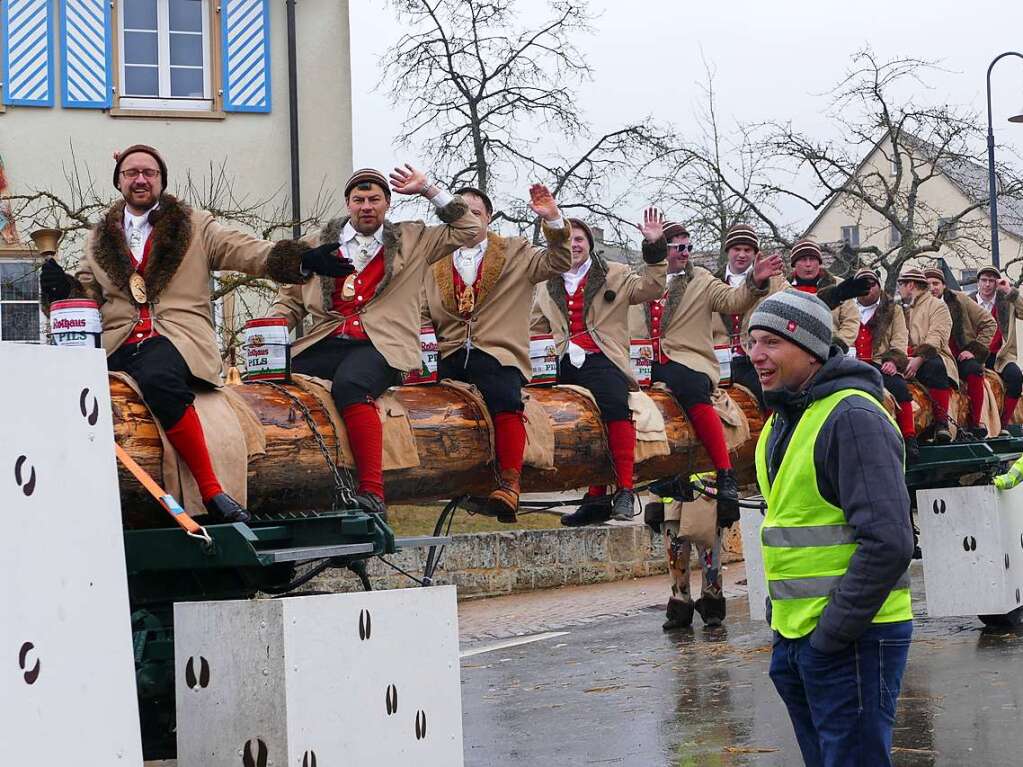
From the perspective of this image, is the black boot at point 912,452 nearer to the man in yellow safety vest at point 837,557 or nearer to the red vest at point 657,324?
the red vest at point 657,324

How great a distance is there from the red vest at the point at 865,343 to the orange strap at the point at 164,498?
8622 millimetres

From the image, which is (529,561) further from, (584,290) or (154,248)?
(154,248)

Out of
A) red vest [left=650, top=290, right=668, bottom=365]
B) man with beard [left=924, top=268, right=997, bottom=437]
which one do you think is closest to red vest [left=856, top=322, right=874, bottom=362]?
man with beard [left=924, top=268, right=997, bottom=437]

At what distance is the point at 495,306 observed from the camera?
970cm

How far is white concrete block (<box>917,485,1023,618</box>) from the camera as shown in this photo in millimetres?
12516

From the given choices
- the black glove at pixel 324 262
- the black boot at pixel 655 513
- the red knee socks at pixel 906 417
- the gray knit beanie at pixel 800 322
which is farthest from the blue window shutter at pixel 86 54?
the gray knit beanie at pixel 800 322

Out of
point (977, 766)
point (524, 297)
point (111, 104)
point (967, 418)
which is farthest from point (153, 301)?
point (111, 104)

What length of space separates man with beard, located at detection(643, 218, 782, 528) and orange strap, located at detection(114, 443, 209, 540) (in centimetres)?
493

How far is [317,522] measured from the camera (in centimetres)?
726

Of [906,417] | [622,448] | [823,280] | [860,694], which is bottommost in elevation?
[860,694]

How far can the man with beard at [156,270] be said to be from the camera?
7.49m

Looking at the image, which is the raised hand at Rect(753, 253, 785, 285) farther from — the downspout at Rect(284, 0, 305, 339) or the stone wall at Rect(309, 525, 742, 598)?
the downspout at Rect(284, 0, 305, 339)

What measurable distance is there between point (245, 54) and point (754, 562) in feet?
36.9

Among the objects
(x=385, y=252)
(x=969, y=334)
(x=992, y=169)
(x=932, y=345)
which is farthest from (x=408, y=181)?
(x=992, y=169)
